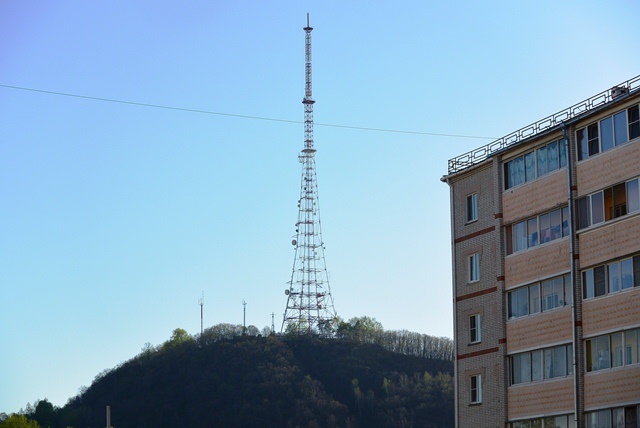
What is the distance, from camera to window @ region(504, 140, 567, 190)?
55875mm

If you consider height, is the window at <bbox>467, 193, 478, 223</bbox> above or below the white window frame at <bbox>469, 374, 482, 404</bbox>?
above

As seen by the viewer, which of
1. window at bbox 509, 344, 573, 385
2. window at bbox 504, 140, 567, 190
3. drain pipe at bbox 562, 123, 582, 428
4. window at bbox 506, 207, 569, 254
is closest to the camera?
drain pipe at bbox 562, 123, 582, 428

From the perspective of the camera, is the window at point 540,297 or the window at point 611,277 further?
the window at point 540,297

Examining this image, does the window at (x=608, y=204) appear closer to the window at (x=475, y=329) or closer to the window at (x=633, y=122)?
the window at (x=633, y=122)

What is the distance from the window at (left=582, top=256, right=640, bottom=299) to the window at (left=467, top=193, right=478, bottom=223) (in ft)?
32.4

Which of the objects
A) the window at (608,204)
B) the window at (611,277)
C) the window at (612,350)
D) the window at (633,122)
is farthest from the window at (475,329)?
the window at (633,122)

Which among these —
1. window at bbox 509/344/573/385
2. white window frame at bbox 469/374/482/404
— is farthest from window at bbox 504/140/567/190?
white window frame at bbox 469/374/482/404

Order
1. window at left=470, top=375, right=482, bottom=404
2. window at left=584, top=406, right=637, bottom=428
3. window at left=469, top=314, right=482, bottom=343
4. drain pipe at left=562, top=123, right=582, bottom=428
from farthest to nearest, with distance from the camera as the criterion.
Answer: window at left=469, top=314, right=482, bottom=343
window at left=470, top=375, right=482, bottom=404
drain pipe at left=562, top=123, right=582, bottom=428
window at left=584, top=406, right=637, bottom=428

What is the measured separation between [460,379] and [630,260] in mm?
14489

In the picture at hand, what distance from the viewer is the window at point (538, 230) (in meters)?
55.4

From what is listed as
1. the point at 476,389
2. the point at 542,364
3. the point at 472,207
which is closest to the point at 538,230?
the point at 472,207

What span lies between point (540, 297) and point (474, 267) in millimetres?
6281

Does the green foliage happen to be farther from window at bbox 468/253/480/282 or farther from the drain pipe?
the drain pipe

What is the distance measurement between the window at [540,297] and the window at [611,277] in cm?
109
